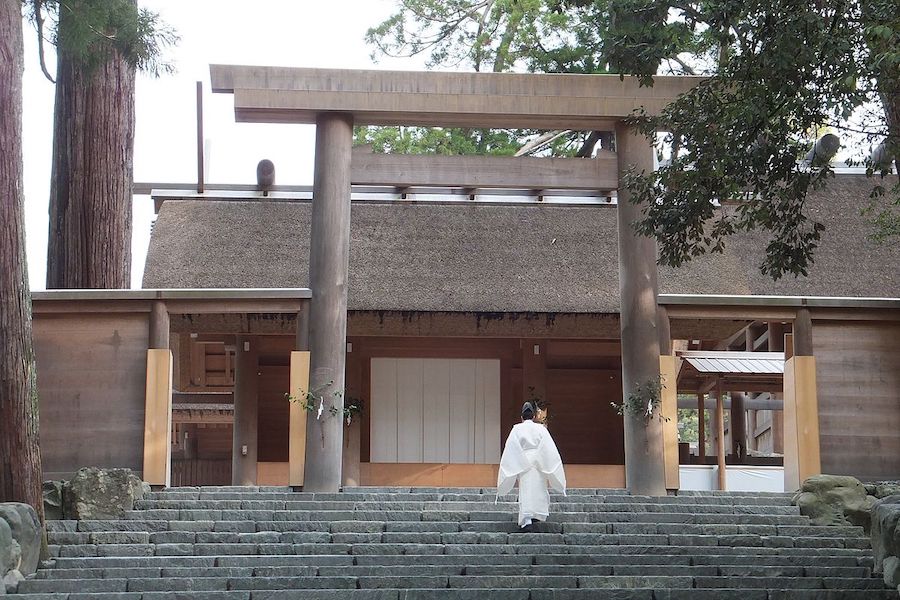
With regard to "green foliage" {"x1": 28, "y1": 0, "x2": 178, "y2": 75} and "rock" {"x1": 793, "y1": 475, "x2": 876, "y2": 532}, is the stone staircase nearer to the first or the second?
"rock" {"x1": 793, "y1": 475, "x2": 876, "y2": 532}

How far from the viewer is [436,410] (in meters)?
16.7

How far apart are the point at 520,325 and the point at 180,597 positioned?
26.7 feet

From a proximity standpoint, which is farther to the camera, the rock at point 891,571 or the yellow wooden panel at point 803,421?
the yellow wooden panel at point 803,421

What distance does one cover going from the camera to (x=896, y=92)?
834 cm

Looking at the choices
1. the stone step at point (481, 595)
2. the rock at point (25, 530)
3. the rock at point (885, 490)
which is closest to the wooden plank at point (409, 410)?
the rock at point (885, 490)

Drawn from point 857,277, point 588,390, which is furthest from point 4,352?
point 857,277

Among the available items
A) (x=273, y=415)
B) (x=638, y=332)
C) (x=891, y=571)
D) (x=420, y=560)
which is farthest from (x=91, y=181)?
(x=891, y=571)

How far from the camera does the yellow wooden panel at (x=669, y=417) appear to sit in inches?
476

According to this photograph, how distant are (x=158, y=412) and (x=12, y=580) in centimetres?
370

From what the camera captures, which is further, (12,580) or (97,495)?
(97,495)

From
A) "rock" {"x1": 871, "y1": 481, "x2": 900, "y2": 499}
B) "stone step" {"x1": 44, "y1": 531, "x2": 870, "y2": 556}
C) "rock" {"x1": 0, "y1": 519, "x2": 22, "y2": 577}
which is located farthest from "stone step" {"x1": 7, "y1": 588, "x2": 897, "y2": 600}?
"rock" {"x1": 871, "y1": 481, "x2": 900, "y2": 499}

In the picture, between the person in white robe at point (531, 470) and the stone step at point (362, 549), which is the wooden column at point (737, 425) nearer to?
the person in white robe at point (531, 470)

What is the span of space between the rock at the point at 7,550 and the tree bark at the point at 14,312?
0.66 m

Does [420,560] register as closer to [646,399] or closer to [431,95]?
[646,399]
